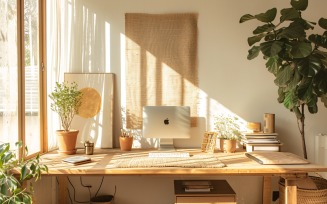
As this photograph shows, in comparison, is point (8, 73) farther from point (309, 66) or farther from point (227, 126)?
point (309, 66)

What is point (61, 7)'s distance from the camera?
2.99 m

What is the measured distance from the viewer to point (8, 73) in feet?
6.91

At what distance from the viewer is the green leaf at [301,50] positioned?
7.59 feet

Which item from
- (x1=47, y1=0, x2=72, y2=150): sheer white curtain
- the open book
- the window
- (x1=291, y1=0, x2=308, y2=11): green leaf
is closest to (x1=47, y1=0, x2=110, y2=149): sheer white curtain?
(x1=47, y1=0, x2=72, y2=150): sheer white curtain

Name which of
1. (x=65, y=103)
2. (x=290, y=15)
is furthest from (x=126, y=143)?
(x=290, y=15)

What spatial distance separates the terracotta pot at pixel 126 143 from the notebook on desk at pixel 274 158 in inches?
39.8

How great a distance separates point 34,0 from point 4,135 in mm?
1225

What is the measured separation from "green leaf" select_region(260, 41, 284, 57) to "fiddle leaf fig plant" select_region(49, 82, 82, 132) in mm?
1560

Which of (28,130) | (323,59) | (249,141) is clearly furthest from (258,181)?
(28,130)

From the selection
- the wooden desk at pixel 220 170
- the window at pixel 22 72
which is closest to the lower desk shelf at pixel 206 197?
the wooden desk at pixel 220 170

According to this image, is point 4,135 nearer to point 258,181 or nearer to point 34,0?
point 34,0

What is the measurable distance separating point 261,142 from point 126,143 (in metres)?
1.19

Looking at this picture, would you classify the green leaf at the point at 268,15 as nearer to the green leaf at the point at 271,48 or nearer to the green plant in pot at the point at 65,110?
the green leaf at the point at 271,48

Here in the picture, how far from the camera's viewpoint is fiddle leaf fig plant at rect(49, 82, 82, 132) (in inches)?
104
